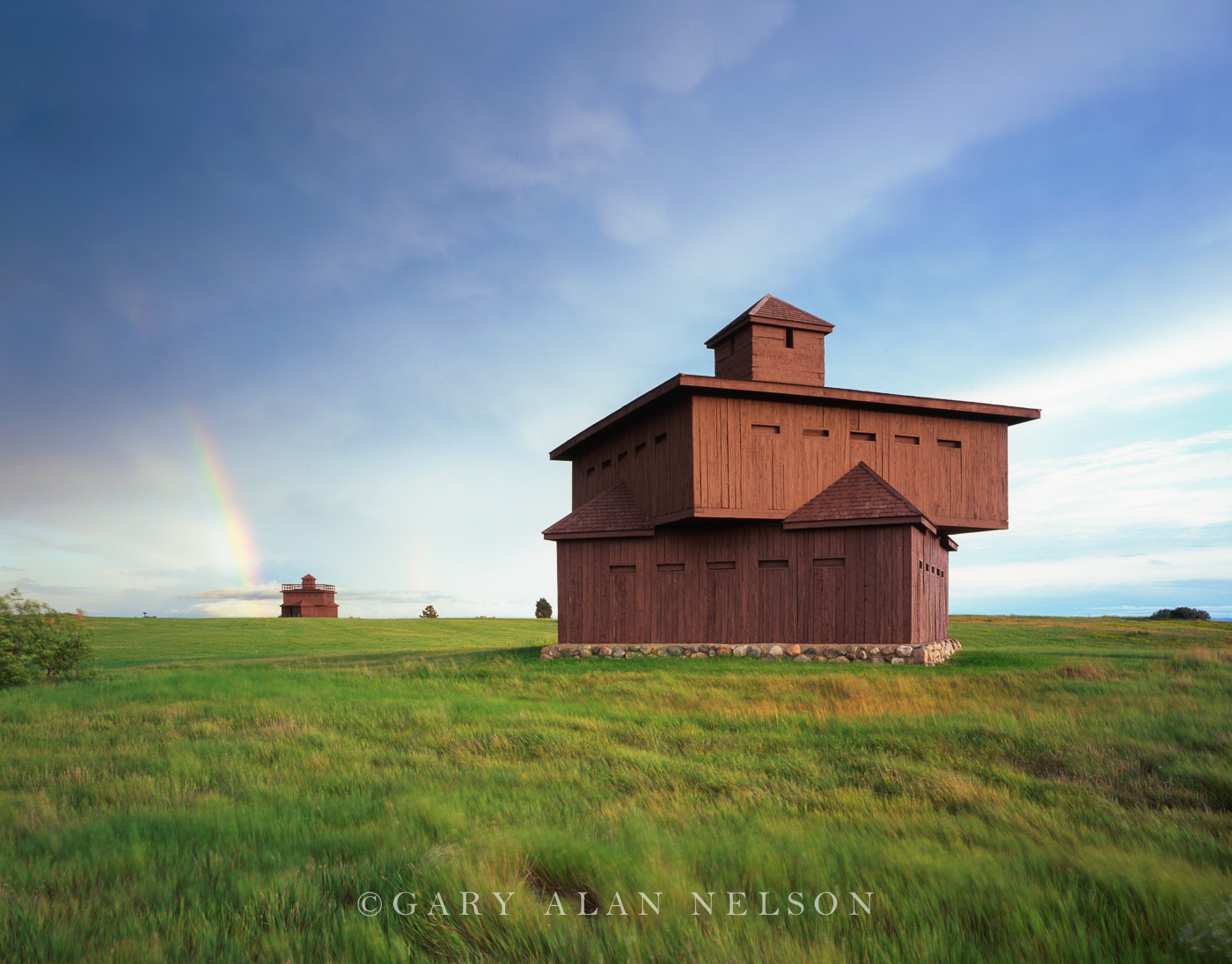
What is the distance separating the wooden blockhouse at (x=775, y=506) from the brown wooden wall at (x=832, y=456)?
5cm

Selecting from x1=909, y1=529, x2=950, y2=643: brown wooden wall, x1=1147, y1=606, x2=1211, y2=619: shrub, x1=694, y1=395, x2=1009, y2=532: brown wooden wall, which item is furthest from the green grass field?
x1=1147, y1=606, x2=1211, y2=619: shrub

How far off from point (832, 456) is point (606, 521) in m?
8.30

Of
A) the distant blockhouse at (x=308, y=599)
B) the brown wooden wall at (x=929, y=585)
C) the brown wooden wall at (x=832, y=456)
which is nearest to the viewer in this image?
the brown wooden wall at (x=929, y=585)

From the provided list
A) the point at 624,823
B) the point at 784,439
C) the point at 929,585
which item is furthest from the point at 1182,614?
the point at 624,823

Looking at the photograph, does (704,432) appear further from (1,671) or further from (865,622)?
(1,671)

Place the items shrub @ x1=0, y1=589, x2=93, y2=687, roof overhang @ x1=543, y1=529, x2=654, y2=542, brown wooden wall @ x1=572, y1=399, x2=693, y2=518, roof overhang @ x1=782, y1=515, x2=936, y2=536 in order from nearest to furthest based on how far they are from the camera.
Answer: shrub @ x1=0, y1=589, x2=93, y2=687 → roof overhang @ x1=782, y1=515, x2=936, y2=536 → brown wooden wall @ x1=572, y1=399, x2=693, y2=518 → roof overhang @ x1=543, y1=529, x2=654, y2=542

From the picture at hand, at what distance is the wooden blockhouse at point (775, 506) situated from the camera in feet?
74.2

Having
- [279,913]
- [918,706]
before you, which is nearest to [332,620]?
[918,706]

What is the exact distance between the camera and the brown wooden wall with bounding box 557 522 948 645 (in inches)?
877

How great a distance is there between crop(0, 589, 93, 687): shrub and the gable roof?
76.3 ft

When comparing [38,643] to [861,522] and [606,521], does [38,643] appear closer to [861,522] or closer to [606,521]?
[606,521]

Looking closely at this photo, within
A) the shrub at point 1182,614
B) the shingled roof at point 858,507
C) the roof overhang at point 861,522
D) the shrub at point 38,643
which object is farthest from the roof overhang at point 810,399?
the shrub at point 1182,614

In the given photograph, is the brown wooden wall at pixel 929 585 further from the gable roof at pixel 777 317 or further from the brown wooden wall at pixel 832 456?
the gable roof at pixel 777 317

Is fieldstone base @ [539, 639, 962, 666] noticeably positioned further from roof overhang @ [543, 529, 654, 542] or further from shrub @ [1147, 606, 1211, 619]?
shrub @ [1147, 606, 1211, 619]
